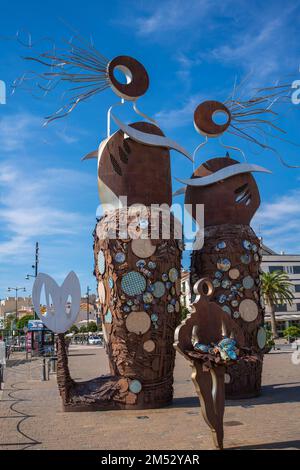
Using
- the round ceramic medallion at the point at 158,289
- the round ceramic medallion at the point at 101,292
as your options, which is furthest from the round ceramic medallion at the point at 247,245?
the round ceramic medallion at the point at 101,292

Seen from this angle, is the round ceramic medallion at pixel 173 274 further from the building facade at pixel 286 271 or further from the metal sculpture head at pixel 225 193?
the building facade at pixel 286 271

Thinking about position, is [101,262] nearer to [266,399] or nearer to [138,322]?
[138,322]

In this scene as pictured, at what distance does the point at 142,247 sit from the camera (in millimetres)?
10727

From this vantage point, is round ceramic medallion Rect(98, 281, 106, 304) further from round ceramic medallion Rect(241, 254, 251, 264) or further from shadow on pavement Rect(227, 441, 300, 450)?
shadow on pavement Rect(227, 441, 300, 450)

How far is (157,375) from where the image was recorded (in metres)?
10.5

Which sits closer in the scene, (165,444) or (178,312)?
(165,444)

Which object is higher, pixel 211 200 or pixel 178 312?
pixel 211 200

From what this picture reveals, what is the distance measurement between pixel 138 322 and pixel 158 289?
0.89 metres

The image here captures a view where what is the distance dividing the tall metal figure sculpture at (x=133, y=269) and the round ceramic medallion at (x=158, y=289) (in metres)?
0.02

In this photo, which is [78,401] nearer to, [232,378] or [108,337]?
[108,337]

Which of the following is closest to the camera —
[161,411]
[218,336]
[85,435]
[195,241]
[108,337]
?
[218,336]

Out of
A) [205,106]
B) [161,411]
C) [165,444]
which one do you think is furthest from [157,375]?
[205,106]

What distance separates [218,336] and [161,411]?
12.5 ft

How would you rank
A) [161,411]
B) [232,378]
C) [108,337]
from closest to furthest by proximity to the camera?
1. [161,411]
2. [108,337]
3. [232,378]
